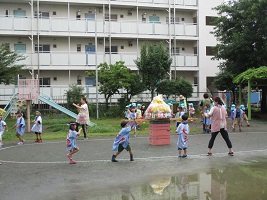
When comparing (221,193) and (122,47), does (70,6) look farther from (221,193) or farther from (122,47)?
(221,193)

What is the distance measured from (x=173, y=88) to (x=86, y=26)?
10179 mm

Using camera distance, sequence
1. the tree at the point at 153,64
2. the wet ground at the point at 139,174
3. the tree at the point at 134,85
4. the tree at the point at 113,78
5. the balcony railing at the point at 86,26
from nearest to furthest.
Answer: the wet ground at the point at 139,174, the tree at the point at 113,78, the tree at the point at 134,85, the tree at the point at 153,64, the balcony railing at the point at 86,26

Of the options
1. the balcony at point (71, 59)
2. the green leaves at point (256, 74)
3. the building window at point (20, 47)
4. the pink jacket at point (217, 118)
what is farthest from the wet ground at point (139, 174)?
the building window at point (20, 47)

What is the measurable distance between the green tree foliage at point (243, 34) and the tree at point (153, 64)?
4.71 meters

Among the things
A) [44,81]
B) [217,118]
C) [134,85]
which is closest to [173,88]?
[134,85]

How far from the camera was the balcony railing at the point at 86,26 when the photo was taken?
3359cm

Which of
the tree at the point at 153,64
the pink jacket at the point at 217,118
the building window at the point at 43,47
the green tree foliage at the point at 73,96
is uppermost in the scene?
the building window at the point at 43,47

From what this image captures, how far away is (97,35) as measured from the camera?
35.6 m

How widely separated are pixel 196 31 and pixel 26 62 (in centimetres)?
1738

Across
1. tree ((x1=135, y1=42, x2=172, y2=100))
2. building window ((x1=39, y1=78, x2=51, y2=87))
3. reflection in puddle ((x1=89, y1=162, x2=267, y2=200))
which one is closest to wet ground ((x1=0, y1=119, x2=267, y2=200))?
reflection in puddle ((x1=89, y1=162, x2=267, y2=200))

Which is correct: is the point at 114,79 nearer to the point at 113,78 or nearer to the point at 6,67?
the point at 113,78

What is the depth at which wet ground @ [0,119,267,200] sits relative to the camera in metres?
7.49

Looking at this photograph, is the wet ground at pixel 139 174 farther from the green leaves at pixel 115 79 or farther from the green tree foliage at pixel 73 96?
the green tree foliage at pixel 73 96

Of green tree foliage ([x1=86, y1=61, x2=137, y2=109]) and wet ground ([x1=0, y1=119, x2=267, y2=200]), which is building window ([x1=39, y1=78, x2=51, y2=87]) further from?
wet ground ([x1=0, y1=119, x2=267, y2=200])
